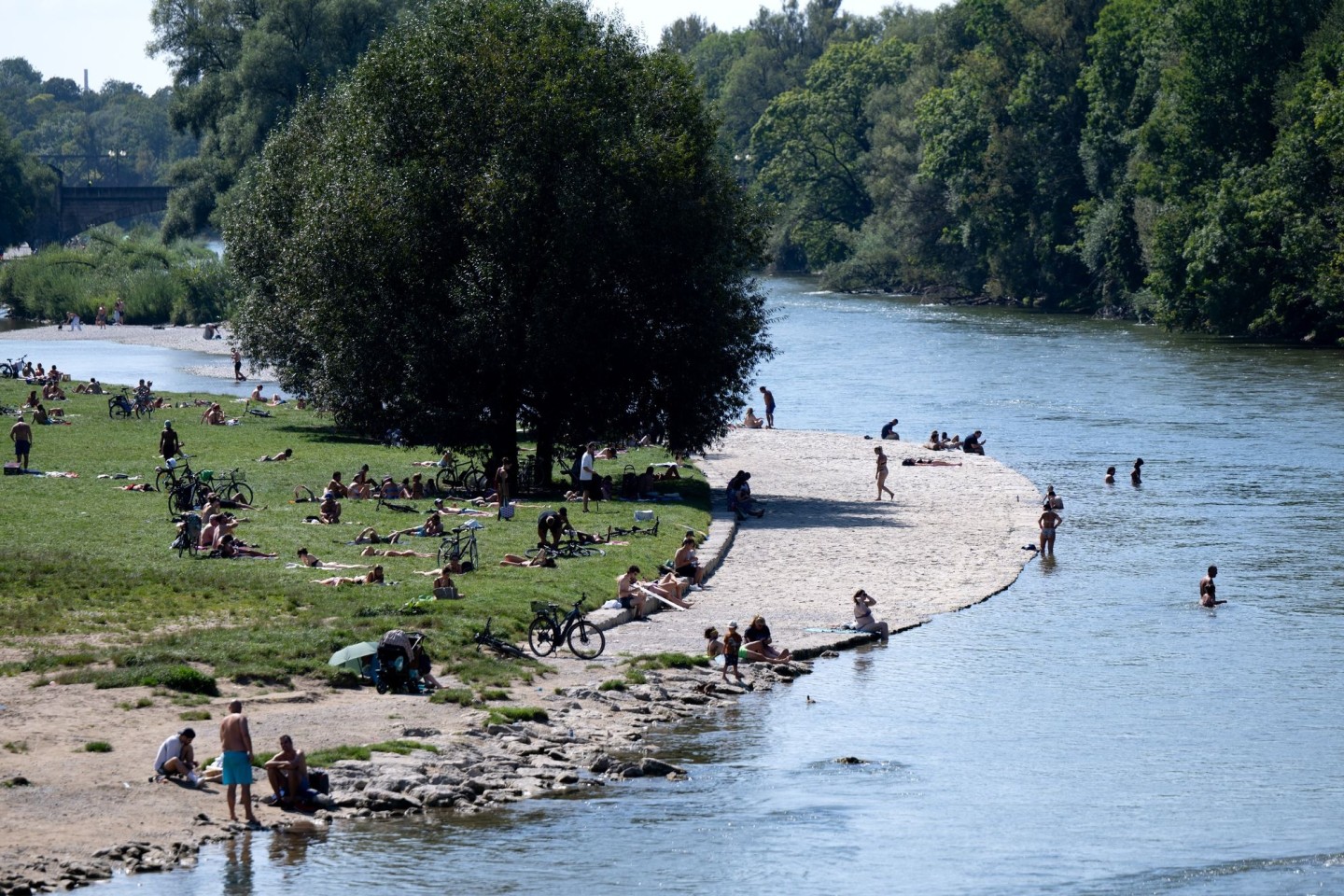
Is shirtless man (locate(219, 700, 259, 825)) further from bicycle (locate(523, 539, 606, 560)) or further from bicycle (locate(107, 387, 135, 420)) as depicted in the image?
bicycle (locate(107, 387, 135, 420))

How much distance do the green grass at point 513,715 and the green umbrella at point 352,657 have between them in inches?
94.6

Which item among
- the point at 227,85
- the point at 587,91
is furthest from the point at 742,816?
the point at 227,85

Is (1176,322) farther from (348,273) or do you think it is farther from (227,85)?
(348,273)

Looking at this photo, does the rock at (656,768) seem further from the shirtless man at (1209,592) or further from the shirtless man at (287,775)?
the shirtless man at (1209,592)

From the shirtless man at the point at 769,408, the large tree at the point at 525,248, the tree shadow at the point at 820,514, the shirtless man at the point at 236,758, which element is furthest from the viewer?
the shirtless man at the point at 769,408

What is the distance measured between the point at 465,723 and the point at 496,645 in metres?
3.65

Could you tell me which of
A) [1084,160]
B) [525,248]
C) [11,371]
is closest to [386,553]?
[525,248]

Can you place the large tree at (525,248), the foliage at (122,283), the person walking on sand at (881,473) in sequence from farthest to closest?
the foliage at (122,283) < the person walking on sand at (881,473) < the large tree at (525,248)

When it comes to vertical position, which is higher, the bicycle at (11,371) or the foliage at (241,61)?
the foliage at (241,61)

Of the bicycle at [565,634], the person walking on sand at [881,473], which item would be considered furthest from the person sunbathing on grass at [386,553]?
the person walking on sand at [881,473]

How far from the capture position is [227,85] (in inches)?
3701

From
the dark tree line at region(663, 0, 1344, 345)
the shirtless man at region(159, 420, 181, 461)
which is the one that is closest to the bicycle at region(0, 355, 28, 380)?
the shirtless man at region(159, 420, 181, 461)

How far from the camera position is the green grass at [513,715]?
25812mm

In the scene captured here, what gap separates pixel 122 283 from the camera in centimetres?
11531
